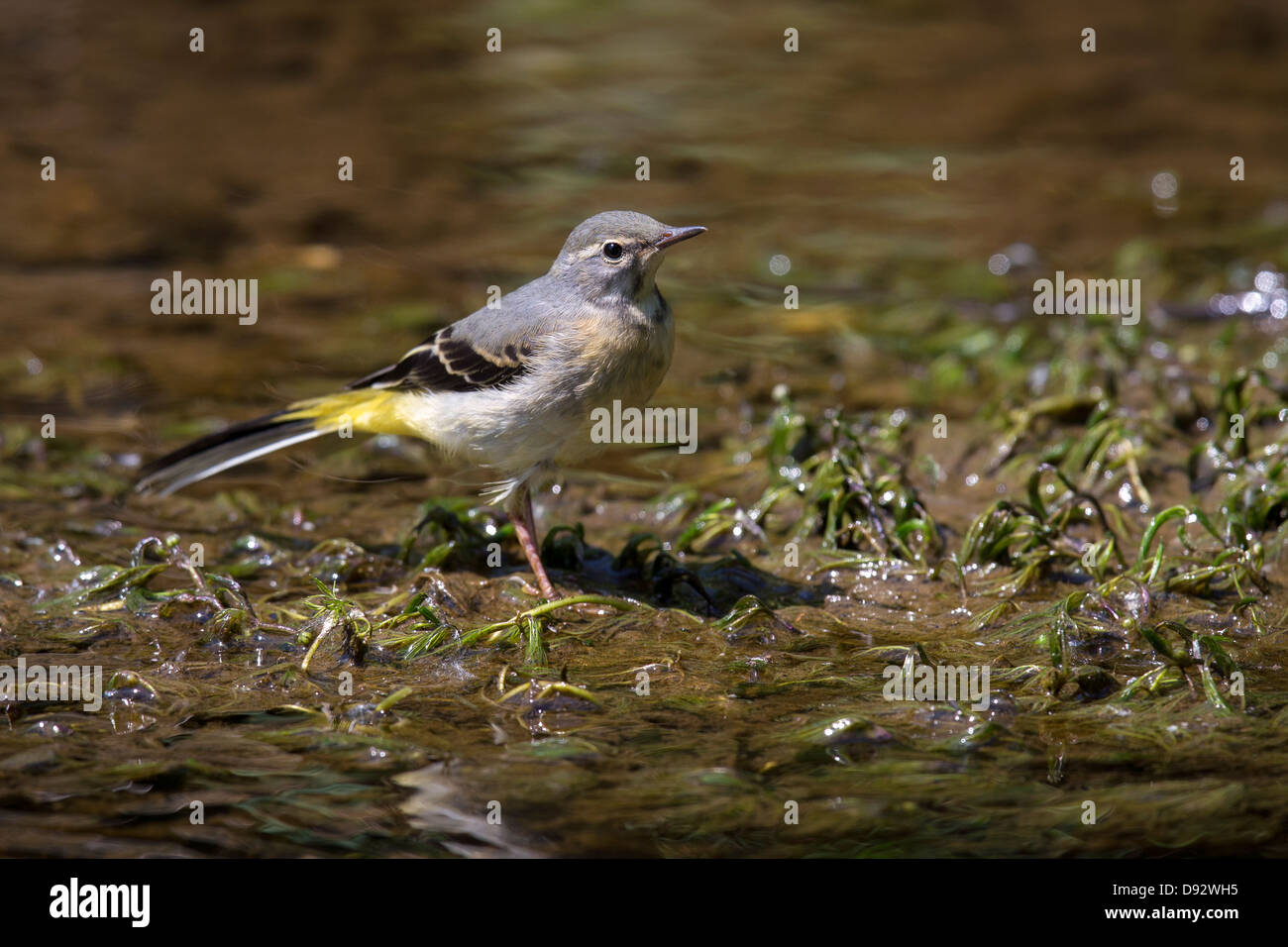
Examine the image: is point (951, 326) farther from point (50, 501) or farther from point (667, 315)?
point (50, 501)

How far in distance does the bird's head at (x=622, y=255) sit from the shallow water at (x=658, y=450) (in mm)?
1558

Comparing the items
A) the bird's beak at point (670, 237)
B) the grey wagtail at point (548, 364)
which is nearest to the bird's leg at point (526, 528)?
the grey wagtail at point (548, 364)

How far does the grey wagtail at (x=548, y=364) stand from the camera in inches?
268

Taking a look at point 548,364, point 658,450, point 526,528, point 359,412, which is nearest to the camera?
point 548,364

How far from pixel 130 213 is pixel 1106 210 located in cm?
999

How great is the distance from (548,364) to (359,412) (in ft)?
4.94

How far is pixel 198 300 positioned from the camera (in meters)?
11.7

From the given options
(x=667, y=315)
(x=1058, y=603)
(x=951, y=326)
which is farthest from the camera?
(x=951, y=326)

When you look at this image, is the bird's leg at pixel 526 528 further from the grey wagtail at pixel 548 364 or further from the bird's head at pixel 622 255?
the bird's head at pixel 622 255

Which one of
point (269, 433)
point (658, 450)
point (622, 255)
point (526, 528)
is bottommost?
point (526, 528)

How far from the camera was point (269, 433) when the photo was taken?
7875 millimetres

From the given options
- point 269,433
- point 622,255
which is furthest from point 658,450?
point 269,433

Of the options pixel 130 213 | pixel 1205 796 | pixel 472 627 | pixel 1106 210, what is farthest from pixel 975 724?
pixel 130 213

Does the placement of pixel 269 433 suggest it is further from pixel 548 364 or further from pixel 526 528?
pixel 548 364
